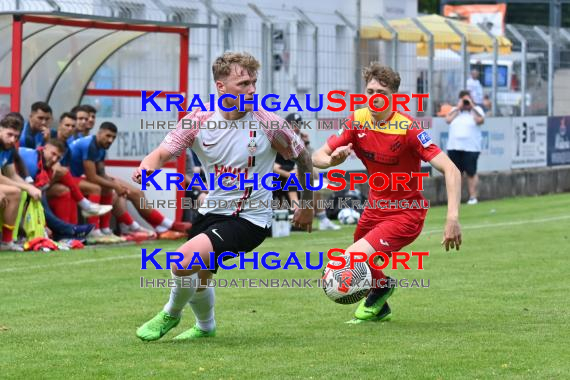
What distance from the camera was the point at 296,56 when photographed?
22.7 m

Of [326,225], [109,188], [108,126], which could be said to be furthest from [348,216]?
[108,126]

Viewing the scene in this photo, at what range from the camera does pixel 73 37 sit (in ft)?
61.4

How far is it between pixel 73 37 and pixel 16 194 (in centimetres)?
377

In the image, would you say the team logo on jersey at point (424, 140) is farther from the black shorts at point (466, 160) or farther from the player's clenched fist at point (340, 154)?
the black shorts at point (466, 160)

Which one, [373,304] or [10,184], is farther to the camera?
[10,184]

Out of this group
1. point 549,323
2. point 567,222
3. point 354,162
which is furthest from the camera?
point 354,162

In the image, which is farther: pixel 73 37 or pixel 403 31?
pixel 403 31

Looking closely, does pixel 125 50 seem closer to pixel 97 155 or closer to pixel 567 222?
pixel 97 155

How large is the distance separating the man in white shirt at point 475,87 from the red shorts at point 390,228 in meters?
17.4

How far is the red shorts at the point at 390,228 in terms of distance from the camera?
9766mm

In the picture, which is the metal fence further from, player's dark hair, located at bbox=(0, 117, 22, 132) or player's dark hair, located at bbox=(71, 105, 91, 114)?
player's dark hair, located at bbox=(0, 117, 22, 132)

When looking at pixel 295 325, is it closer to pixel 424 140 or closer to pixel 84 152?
pixel 424 140

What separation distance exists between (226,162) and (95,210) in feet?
26.8

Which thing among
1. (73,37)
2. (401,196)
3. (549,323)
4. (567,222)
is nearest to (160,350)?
(401,196)
